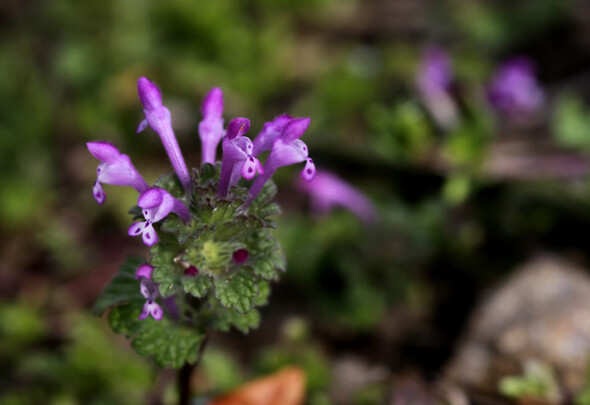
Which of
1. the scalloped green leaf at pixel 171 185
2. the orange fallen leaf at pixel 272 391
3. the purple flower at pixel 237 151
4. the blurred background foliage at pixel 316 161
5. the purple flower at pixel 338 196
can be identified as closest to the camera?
the purple flower at pixel 237 151

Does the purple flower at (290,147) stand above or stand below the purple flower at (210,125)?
below

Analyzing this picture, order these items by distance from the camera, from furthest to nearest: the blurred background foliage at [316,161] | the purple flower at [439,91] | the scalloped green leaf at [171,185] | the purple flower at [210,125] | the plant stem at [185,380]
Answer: the purple flower at [439,91] < the blurred background foliage at [316,161] < the plant stem at [185,380] < the purple flower at [210,125] < the scalloped green leaf at [171,185]

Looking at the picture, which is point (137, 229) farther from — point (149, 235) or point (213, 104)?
point (213, 104)

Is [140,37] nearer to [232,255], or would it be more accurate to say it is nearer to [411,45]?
[411,45]

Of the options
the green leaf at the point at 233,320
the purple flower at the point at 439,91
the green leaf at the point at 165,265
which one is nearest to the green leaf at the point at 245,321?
the green leaf at the point at 233,320

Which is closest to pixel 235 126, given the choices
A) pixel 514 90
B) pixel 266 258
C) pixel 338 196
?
pixel 266 258

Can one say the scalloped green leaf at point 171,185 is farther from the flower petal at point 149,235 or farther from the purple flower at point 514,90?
the purple flower at point 514,90

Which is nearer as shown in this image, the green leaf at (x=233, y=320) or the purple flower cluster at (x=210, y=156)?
the purple flower cluster at (x=210, y=156)

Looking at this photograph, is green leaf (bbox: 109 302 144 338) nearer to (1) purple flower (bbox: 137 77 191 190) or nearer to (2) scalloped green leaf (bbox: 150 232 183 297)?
(2) scalloped green leaf (bbox: 150 232 183 297)

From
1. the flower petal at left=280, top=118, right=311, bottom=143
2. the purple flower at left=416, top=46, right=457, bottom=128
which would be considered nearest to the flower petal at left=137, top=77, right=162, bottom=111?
the flower petal at left=280, top=118, right=311, bottom=143
